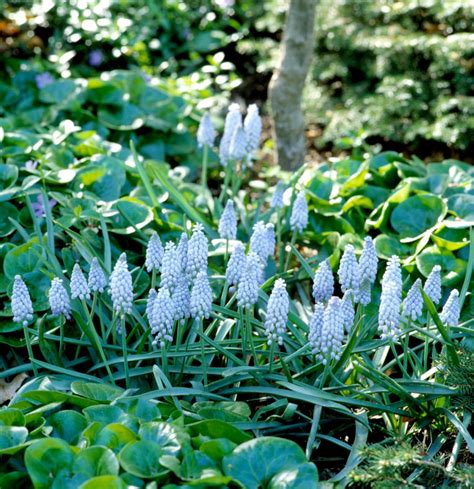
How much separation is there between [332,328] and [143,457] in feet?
2.49

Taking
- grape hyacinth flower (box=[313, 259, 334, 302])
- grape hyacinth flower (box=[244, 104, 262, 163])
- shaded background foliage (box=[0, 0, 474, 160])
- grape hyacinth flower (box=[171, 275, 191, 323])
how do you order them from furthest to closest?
shaded background foliage (box=[0, 0, 474, 160]) → grape hyacinth flower (box=[244, 104, 262, 163]) → grape hyacinth flower (box=[313, 259, 334, 302]) → grape hyacinth flower (box=[171, 275, 191, 323])

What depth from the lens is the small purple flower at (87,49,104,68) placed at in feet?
21.2

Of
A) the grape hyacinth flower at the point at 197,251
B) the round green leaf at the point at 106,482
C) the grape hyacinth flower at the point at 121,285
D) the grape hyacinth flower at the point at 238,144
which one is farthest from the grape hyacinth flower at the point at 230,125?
the round green leaf at the point at 106,482

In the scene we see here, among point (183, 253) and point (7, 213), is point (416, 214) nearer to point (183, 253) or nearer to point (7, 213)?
point (183, 253)

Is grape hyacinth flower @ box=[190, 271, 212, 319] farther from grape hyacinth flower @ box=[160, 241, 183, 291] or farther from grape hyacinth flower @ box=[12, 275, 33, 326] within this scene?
grape hyacinth flower @ box=[12, 275, 33, 326]

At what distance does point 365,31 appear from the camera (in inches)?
242

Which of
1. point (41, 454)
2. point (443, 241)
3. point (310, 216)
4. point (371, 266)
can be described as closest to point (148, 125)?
point (310, 216)

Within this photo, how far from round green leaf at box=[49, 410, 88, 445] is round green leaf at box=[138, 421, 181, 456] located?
25 centimetres

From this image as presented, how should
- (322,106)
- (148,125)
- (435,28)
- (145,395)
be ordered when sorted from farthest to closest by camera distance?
(322,106) → (435,28) → (148,125) → (145,395)

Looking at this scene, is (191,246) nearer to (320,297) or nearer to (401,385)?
(320,297)

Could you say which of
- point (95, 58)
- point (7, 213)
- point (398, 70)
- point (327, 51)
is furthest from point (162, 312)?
point (327, 51)

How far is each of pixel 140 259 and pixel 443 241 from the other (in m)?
1.47

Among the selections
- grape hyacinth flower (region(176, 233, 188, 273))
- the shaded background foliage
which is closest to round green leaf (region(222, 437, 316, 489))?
grape hyacinth flower (region(176, 233, 188, 273))

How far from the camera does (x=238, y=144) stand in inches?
157
